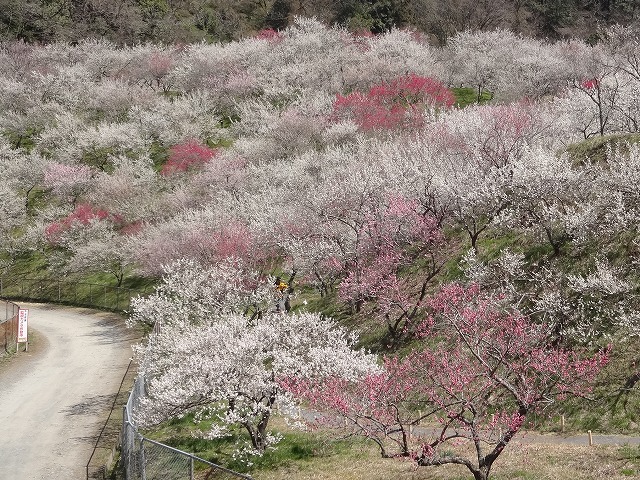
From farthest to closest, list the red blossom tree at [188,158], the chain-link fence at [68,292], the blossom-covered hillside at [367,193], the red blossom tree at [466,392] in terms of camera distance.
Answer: the red blossom tree at [188,158] → the chain-link fence at [68,292] → the blossom-covered hillside at [367,193] → the red blossom tree at [466,392]

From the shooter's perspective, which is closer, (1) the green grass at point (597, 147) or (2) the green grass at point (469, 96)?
(1) the green grass at point (597, 147)

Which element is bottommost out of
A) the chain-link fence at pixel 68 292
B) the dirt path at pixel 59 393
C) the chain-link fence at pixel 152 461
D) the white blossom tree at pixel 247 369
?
the chain-link fence at pixel 68 292

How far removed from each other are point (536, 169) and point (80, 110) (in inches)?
2259

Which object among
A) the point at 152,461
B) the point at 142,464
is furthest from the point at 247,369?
the point at 142,464

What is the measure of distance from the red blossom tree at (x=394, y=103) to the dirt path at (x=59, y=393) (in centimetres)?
2322

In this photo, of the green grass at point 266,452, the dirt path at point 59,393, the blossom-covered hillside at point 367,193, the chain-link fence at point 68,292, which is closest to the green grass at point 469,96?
the blossom-covered hillside at point 367,193

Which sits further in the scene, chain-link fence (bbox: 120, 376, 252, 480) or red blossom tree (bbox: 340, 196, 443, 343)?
red blossom tree (bbox: 340, 196, 443, 343)

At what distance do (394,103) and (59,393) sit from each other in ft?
117

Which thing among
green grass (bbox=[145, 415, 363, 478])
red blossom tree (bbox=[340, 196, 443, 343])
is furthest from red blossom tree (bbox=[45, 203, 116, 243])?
green grass (bbox=[145, 415, 363, 478])

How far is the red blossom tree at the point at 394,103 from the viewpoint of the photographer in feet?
151

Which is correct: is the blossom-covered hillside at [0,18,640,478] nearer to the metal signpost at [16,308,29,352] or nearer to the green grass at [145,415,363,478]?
the green grass at [145,415,363,478]

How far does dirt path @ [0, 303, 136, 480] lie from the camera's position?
62.0ft

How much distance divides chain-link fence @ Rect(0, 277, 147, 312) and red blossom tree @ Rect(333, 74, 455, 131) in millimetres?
20781

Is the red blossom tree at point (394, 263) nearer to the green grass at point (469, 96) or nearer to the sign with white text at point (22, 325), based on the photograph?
the sign with white text at point (22, 325)
